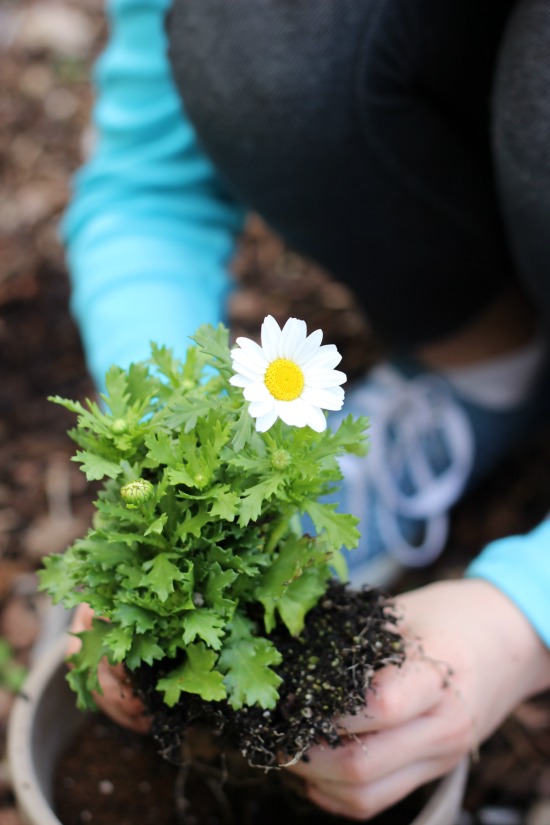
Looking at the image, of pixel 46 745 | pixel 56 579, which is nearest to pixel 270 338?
pixel 56 579

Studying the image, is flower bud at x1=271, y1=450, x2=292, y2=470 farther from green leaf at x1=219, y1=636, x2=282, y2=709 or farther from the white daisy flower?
green leaf at x1=219, y1=636, x2=282, y2=709

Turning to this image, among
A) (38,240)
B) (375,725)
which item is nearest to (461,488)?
(375,725)

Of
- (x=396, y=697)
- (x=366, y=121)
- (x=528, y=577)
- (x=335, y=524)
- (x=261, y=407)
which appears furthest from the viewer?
(x=366, y=121)

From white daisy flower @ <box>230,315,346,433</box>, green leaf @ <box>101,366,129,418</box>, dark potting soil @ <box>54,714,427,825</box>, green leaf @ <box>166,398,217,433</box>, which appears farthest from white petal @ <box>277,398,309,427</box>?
dark potting soil @ <box>54,714,427,825</box>

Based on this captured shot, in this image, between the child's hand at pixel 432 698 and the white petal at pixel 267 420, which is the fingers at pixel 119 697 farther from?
the white petal at pixel 267 420

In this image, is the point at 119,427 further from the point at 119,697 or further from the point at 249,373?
the point at 119,697
